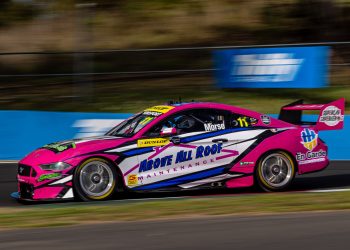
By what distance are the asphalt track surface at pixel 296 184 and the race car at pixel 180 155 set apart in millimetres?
288

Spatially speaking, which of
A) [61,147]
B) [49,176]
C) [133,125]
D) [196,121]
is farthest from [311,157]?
[49,176]

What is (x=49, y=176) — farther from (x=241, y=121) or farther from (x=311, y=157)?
(x=311, y=157)

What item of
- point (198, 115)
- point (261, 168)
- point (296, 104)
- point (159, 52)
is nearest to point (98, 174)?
point (198, 115)

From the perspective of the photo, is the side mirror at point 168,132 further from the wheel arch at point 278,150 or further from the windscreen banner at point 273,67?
the windscreen banner at point 273,67

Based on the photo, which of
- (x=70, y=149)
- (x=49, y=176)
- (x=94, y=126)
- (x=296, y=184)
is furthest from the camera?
(x=94, y=126)

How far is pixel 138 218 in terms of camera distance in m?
8.55

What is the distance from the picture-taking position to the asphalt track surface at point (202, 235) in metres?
6.86

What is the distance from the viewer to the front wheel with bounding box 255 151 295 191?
11.1 metres

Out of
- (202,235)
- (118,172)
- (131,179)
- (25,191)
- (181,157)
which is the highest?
(181,157)

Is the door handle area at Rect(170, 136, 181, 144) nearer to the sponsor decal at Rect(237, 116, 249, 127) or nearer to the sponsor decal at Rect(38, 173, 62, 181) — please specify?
the sponsor decal at Rect(237, 116, 249, 127)

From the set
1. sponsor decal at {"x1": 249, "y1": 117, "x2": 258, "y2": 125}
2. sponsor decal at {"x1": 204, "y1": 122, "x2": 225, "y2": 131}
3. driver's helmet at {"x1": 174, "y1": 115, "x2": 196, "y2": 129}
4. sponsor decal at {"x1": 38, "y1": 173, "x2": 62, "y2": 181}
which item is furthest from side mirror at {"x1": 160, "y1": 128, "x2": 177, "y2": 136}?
sponsor decal at {"x1": 38, "y1": 173, "x2": 62, "y2": 181}

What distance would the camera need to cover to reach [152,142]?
422 inches

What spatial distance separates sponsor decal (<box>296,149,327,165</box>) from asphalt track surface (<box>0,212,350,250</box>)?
2.89 metres

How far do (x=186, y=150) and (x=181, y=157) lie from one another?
121 millimetres
